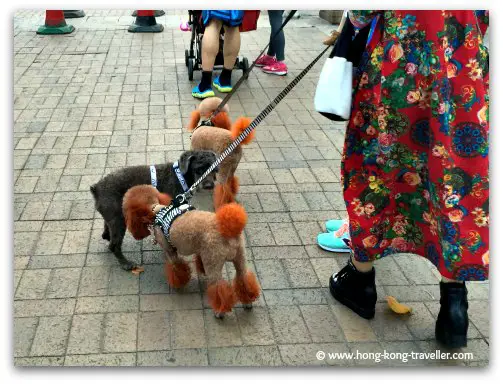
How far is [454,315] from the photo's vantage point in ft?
8.91

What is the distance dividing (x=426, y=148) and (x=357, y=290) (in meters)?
0.91

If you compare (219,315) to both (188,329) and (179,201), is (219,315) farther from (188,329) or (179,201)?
(179,201)

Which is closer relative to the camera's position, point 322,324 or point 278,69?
point 322,324

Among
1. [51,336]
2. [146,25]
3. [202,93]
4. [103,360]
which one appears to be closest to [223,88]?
[202,93]

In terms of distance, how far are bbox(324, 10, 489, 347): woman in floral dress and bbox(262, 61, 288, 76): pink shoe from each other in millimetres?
5020

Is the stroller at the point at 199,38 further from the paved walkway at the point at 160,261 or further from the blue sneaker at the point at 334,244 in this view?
the blue sneaker at the point at 334,244

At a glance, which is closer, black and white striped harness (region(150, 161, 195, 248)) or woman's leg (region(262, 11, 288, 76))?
black and white striped harness (region(150, 161, 195, 248))

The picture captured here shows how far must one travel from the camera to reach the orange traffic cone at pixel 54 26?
9.42 meters

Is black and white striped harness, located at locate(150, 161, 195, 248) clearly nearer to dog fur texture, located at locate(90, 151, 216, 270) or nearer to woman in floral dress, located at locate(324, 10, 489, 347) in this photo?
dog fur texture, located at locate(90, 151, 216, 270)

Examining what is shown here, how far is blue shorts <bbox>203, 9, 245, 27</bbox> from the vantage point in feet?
20.0

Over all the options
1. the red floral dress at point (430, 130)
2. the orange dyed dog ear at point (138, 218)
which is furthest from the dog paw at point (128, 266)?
the red floral dress at point (430, 130)

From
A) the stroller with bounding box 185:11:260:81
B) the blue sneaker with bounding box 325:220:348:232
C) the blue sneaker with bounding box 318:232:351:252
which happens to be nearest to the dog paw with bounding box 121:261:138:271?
the blue sneaker with bounding box 318:232:351:252

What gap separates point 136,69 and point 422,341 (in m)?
6.16

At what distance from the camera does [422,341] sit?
2857 millimetres
